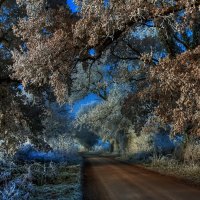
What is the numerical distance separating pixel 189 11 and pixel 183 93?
9.56ft

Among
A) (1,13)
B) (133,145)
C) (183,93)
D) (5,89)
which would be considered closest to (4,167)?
(5,89)

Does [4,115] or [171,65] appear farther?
[4,115]

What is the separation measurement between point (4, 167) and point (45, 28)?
6069 millimetres

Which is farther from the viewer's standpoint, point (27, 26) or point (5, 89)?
point (5, 89)

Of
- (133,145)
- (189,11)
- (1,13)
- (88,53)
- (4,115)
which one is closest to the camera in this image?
(189,11)

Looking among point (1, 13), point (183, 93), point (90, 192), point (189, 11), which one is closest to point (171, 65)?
point (183, 93)

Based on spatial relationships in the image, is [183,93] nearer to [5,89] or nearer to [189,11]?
[189,11]

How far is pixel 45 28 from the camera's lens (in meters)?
16.4

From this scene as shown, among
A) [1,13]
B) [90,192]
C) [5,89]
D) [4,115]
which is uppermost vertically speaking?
[1,13]

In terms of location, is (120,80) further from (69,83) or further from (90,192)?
(90,192)

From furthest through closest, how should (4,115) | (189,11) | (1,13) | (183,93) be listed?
(1,13) → (4,115) → (183,93) → (189,11)

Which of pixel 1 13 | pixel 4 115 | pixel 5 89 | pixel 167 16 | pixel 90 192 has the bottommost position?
pixel 90 192

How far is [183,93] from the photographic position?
13.6m

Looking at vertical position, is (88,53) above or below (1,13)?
below
